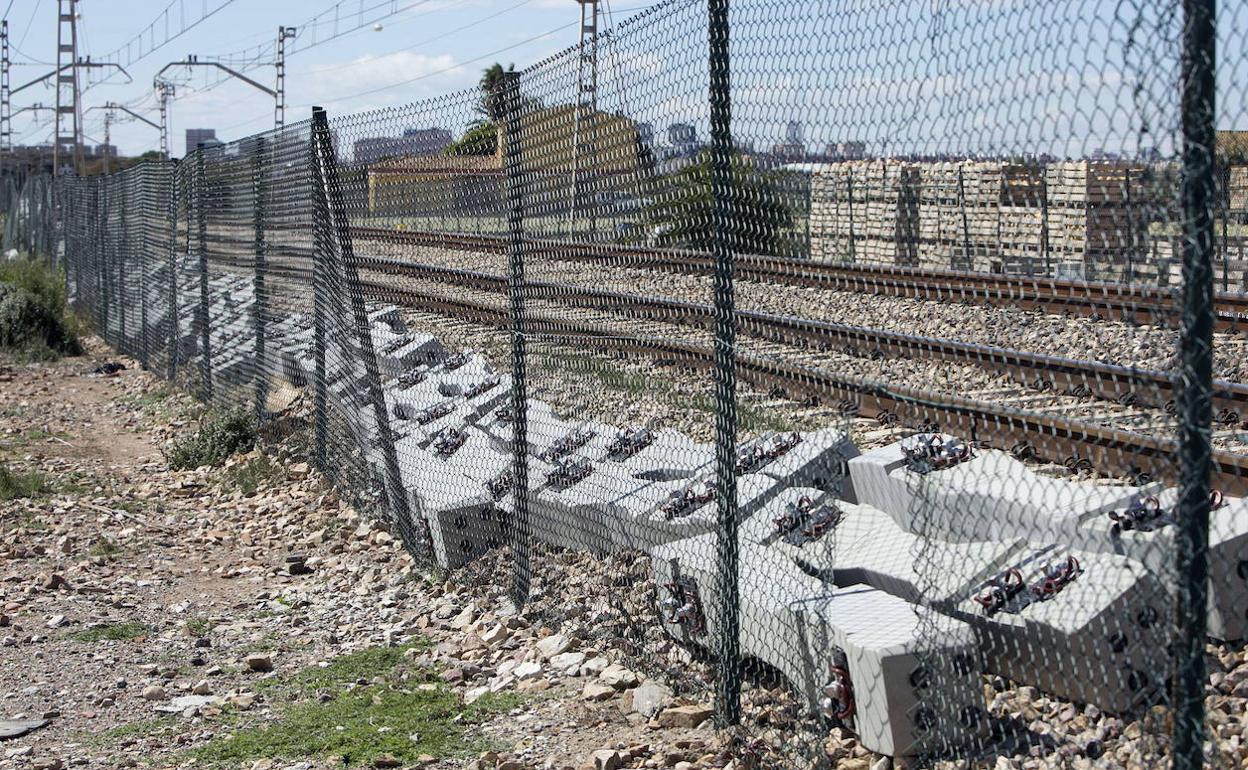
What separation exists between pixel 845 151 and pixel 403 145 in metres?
4.25

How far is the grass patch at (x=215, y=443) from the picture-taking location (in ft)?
34.9

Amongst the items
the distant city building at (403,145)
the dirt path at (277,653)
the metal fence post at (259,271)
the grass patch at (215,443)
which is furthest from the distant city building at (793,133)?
the grass patch at (215,443)

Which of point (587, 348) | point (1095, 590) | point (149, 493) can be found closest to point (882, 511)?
point (1095, 590)

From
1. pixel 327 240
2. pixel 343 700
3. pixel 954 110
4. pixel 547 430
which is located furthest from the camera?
pixel 327 240

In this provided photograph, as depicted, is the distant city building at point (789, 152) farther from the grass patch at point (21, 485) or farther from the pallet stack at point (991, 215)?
the grass patch at point (21, 485)

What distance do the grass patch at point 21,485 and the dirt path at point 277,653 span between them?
49mm

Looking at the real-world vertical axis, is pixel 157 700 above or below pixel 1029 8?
below

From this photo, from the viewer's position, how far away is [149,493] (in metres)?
9.85

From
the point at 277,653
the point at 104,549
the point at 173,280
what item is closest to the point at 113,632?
the point at 277,653

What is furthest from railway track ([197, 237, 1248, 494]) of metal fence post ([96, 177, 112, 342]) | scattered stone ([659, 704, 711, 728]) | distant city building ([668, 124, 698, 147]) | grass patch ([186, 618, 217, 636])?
metal fence post ([96, 177, 112, 342])

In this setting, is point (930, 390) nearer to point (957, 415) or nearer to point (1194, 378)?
point (957, 415)

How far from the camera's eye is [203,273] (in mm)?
12578

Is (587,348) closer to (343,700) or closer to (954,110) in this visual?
(343,700)

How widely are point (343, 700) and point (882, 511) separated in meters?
2.23
